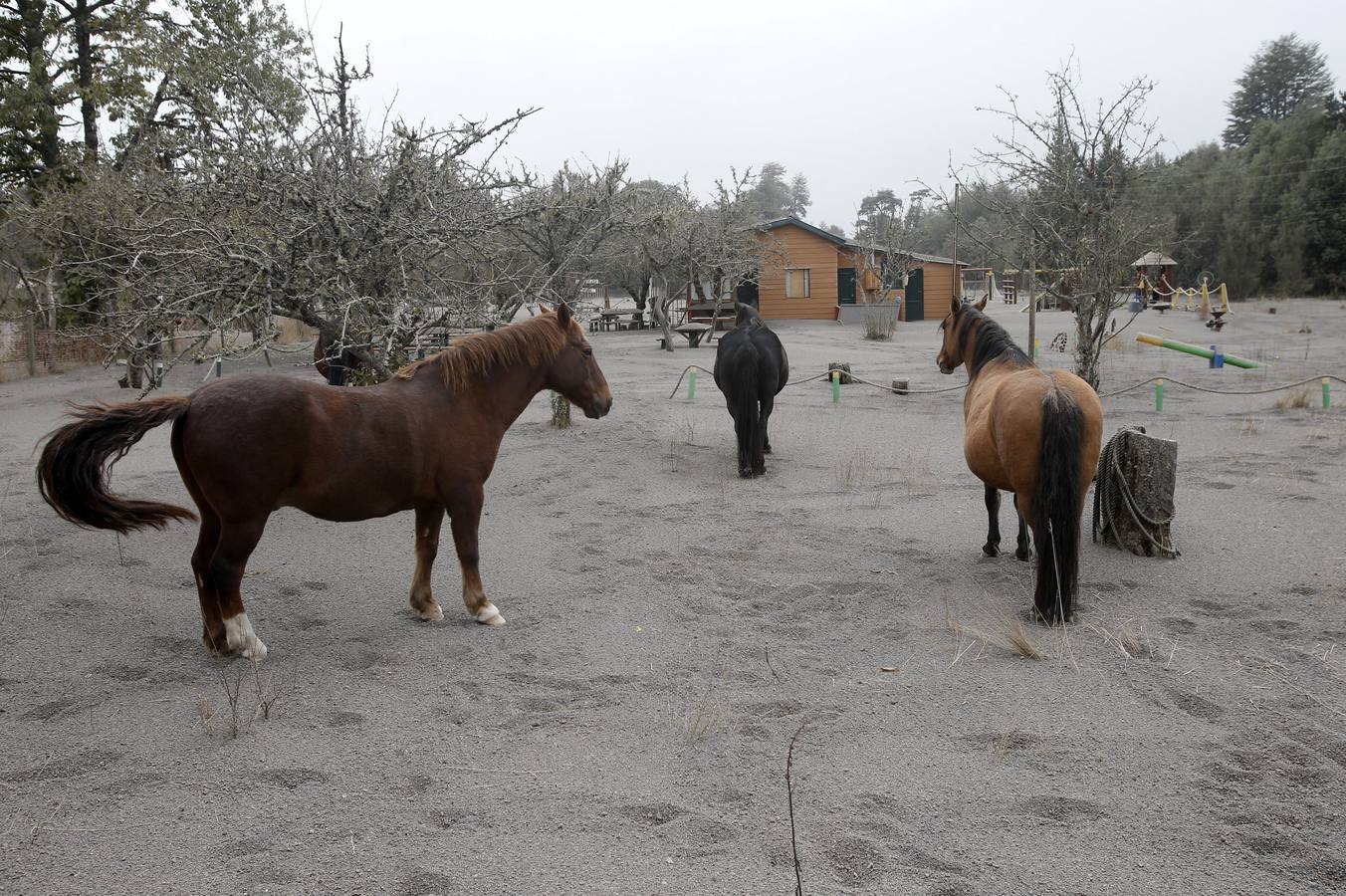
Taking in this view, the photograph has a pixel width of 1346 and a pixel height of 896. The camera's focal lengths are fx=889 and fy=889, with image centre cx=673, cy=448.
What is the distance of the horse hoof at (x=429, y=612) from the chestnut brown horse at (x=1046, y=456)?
3.27 metres

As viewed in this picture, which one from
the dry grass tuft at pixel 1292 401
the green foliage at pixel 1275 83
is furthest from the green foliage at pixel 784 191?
the dry grass tuft at pixel 1292 401

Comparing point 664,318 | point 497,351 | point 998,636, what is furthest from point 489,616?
point 664,318

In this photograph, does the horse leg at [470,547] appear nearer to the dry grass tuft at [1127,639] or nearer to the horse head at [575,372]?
the horse head at [575,372]

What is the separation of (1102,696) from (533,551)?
Answer: 382 cm

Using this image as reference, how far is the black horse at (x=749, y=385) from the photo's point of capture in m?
8.70

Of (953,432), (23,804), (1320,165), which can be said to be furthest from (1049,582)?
(1320,165)

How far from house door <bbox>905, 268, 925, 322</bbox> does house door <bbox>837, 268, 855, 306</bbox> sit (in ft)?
8.81

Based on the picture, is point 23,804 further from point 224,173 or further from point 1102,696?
point 224,173

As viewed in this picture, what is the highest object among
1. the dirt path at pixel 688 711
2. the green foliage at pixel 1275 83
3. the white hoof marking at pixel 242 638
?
the green foliage at pixel 1275 83

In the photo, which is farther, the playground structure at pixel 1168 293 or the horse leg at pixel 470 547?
the playground structure at pixel 1168 293

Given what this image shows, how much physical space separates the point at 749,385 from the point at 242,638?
5413 mm

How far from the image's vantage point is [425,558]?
493 centimetres

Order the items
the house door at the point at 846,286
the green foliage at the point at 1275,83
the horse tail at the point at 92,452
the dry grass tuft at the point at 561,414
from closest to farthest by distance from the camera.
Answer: the horse tail at the point at 92,452 < the dry grass tuft at the point at 561,414 < the house door at the point at 846,286 < the green foliage at the point at 1275,83

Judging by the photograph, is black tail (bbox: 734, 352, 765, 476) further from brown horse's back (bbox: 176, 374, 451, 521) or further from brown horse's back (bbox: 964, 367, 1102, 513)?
brown horse's back (bbox: 176, 374, 451, 521)
